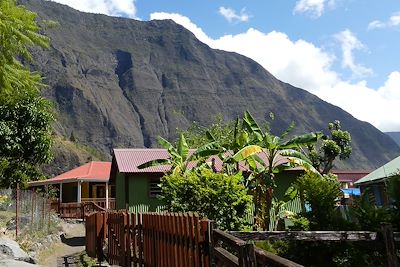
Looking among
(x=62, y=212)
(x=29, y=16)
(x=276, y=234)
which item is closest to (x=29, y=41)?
(x=29, y=16)

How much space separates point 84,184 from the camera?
46.6m

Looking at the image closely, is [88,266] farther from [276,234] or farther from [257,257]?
[257,257]

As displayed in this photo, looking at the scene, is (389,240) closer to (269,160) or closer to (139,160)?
(269,160)

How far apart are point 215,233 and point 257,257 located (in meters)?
1.78

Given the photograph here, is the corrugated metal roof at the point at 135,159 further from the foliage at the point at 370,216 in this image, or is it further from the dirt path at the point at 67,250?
the foliage at the point at 370,216

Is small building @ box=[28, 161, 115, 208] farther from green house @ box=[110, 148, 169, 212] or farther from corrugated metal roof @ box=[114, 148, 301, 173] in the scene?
green house @ box=[110, 148, 169, 212]

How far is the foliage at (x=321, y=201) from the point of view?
40.5 feet

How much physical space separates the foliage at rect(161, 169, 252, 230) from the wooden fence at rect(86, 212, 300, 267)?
1.69 meters

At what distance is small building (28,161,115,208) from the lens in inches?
1603

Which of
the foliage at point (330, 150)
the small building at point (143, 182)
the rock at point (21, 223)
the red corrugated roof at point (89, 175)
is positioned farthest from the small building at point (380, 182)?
the foliage at point (330, 150)

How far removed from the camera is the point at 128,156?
2569 centimetres

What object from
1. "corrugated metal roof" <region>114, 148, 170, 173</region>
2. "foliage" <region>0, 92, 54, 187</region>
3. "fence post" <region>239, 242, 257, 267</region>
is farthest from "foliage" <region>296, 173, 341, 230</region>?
"foliage" <region>0, 92, 54, 187</region>

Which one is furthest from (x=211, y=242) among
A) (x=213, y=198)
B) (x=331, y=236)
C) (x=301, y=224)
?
(x=301, y=224)

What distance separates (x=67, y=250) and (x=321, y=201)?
479 inches
